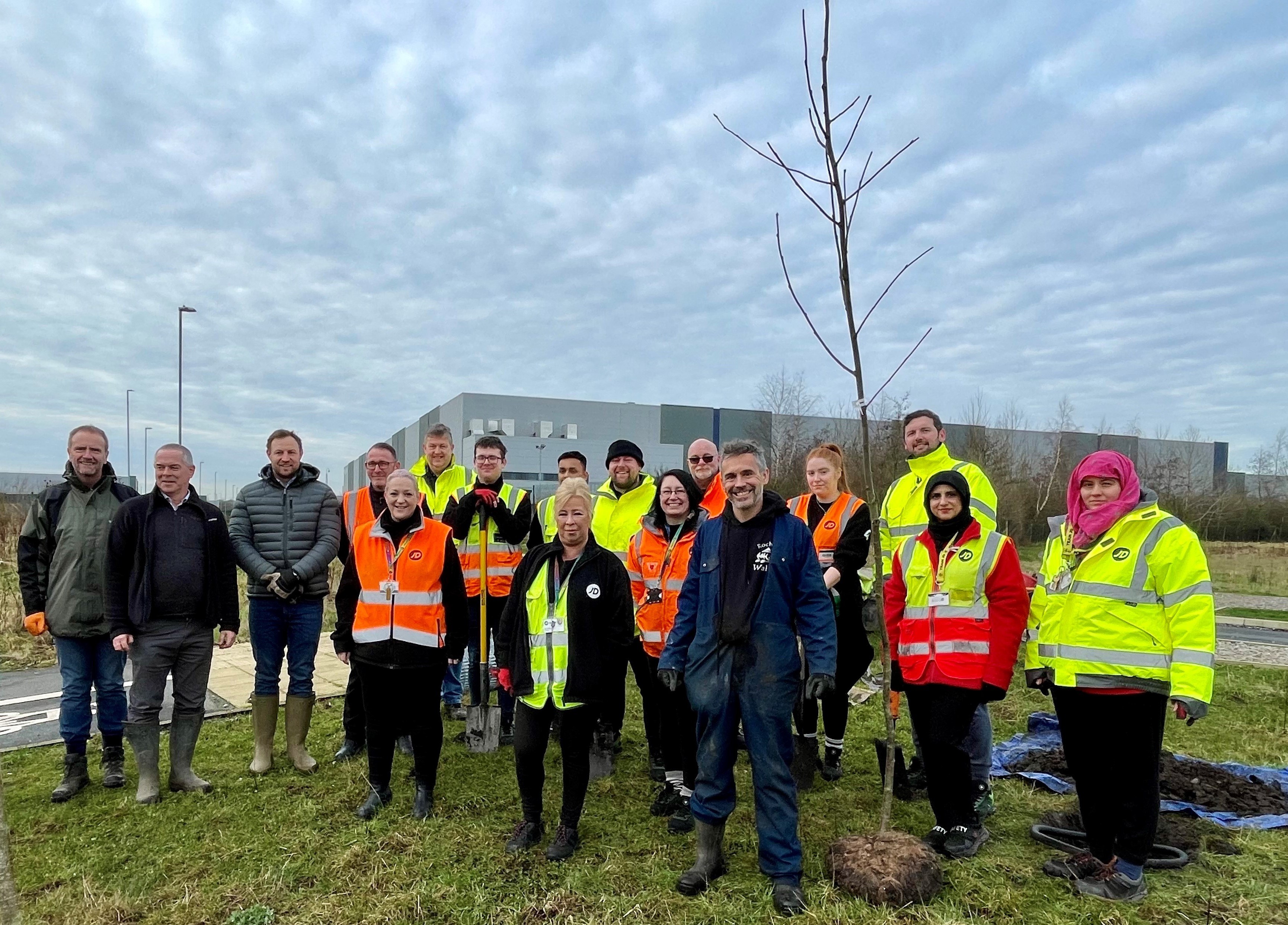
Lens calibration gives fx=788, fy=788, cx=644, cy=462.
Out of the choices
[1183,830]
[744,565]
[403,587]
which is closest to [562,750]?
[403,587]

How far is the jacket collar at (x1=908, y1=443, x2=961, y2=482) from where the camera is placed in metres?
4.38

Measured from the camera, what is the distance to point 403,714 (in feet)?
14.0

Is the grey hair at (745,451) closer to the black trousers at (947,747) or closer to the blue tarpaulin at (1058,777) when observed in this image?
the black trousers at (947,747)

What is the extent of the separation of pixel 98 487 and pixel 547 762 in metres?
3.24

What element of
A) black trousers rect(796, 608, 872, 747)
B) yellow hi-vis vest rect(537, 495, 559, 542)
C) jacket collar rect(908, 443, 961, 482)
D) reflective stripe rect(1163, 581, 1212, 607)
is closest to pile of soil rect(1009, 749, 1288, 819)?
black trousers rect(796, 608, 872, 747)

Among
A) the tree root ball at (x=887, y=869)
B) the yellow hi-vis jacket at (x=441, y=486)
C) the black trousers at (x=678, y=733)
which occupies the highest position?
the yellow hi-vis jacket at (x=441, y=486)

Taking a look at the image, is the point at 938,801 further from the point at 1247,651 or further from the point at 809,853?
the point at 1247,651

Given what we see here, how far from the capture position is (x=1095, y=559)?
3.35 metres

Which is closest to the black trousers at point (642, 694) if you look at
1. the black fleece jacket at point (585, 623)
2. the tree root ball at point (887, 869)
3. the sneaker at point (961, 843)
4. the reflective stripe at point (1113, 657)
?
the black fleece jacket at point (585, 623)

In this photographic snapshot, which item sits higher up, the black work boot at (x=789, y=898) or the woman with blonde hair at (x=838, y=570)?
the woman with blonde hair at (x=838, y=570)

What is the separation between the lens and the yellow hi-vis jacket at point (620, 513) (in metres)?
4.93

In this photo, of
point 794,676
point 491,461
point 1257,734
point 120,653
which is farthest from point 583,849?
point 1257,734

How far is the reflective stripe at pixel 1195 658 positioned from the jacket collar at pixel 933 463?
1504 mm

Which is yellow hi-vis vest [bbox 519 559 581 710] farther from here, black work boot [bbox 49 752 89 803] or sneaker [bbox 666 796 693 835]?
black work boot [bbox 49 752 89 803]
